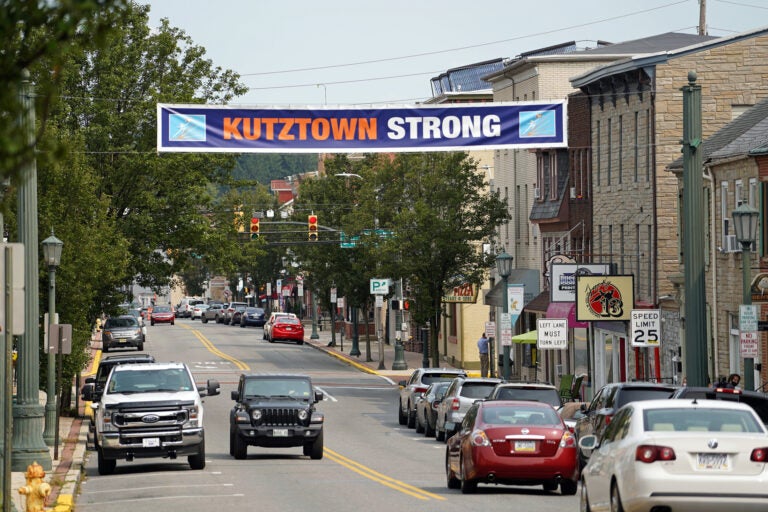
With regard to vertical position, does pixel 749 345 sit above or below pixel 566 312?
below

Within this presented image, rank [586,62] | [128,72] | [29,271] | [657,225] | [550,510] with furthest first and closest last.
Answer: [586,62], [128,72], [657,225], [29,271], [550,510]

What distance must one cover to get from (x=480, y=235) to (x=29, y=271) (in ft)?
124

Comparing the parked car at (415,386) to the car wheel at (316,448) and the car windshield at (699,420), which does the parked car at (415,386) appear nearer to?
the car wheel at (316,448)

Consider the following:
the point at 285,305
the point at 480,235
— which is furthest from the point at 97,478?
the point at 285,305

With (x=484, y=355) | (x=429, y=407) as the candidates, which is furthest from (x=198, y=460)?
(x=484, y=355)

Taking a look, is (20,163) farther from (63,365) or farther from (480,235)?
(480,235)

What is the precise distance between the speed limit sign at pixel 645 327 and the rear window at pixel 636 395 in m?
7.92

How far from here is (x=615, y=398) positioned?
25.1 metres

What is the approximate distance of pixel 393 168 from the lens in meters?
64.1

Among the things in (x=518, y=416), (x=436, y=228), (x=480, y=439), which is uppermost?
(x=436, y=228)

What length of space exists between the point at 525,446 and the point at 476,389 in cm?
1313

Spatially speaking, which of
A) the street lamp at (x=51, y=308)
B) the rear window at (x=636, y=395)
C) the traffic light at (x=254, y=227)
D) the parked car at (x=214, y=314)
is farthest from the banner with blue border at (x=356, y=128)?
the parked car at (x=214, y=314)

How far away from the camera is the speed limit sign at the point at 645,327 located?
110 ft

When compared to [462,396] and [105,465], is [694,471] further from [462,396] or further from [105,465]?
[462,396]
